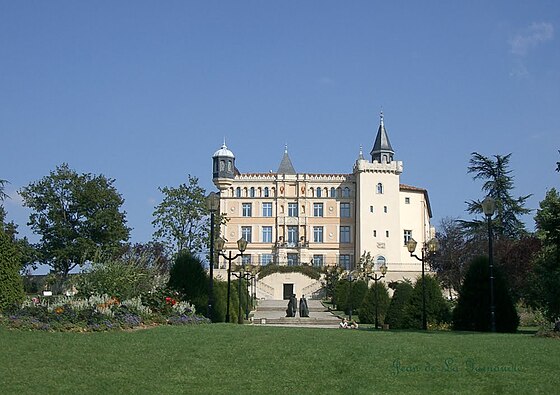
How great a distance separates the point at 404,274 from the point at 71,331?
58.9 metres

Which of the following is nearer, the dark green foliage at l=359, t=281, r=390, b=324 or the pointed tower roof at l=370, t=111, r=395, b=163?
the dark green foliage at l=359, t=281, r=390, b=324

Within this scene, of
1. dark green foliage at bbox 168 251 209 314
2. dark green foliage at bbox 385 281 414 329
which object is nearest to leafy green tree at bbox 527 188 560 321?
dark green foliage at bbox 385 281 414 329

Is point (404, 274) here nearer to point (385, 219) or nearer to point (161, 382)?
point (385, 219)

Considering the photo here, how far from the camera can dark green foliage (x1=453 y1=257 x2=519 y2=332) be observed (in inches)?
764

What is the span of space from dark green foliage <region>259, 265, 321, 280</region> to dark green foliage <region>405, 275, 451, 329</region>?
160ft

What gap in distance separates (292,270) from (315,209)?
983cm

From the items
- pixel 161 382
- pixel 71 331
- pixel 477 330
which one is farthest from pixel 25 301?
pixel 477 330

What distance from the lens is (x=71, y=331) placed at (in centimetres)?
1510

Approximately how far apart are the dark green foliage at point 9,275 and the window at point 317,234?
2357 inches

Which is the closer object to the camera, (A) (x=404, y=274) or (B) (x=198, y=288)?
(B) (x=198, y=288)

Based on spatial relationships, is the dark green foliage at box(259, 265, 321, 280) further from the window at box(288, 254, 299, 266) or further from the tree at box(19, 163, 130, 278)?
the tree at box(19, 163, 130, 278)

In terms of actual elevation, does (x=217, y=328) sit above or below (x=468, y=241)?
below

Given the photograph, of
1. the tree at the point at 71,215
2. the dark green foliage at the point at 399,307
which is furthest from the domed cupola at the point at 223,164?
the dark green foliage at the point at 399,307

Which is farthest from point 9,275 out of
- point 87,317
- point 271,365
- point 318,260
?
point 318,260
